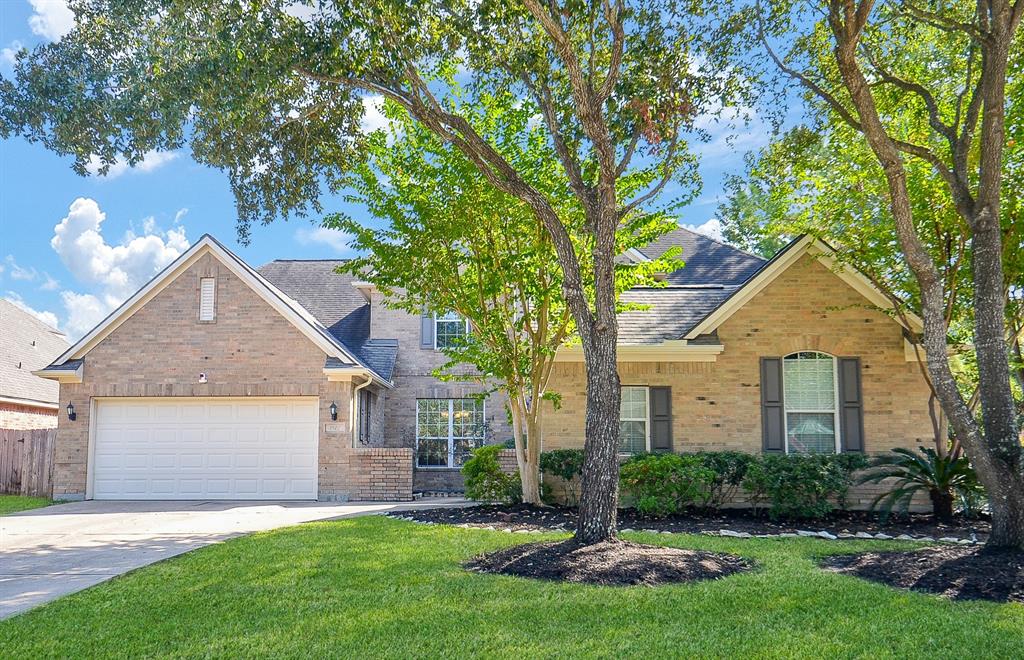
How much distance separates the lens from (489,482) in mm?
13141

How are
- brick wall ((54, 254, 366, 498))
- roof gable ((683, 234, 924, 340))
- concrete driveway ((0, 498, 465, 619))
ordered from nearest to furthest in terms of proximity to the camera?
concrete driveway ((0, 498, 465, 619)) < roof gable ((683, 234, 924, 340)) < brick wall ((54, 254, 366, 498))

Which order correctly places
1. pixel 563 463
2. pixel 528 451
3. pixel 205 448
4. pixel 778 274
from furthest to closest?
pixel 205 448 → pixel 778 274 → pixel 563 463 → pixel 528 451

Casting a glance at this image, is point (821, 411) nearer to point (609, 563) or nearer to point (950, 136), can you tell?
point (950, 136)

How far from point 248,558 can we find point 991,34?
10344 mm

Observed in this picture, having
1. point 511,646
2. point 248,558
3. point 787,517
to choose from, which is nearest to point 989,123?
point 787,517

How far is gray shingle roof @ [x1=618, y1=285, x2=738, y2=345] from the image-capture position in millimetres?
14273

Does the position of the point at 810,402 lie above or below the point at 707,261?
below

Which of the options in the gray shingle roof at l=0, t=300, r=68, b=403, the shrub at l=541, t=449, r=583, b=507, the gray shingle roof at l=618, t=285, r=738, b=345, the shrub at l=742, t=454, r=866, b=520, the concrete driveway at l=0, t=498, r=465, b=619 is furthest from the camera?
the gray shingle roof at l=0, t=300, r=68, b=403

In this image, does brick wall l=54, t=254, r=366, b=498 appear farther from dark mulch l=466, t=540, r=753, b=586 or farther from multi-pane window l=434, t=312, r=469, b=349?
dark mulch l=466, t=540, r=753, b=586

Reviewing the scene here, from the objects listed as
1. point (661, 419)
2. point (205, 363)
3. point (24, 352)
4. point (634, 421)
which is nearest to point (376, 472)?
point (205, 363)

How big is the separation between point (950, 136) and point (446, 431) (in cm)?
1404

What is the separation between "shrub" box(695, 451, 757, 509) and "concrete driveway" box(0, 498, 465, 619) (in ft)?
17.2

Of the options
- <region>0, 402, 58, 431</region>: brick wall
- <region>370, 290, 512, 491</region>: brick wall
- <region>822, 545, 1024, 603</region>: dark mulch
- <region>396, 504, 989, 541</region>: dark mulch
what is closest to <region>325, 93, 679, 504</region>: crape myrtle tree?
<region>396, 504, 989, 541</region>: dark mulch

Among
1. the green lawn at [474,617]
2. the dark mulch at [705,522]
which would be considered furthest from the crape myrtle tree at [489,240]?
the green lawn at [474,617]
